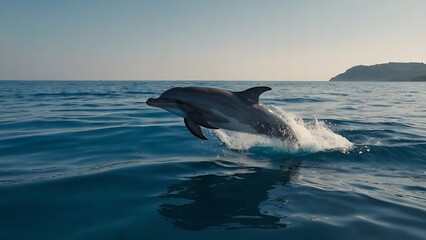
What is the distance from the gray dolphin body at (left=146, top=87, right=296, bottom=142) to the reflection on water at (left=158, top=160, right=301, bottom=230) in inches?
54.4

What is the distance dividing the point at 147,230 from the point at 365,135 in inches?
411

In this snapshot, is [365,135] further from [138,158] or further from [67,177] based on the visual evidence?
[67,177]

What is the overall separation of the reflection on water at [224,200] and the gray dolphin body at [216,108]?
4.53 feet

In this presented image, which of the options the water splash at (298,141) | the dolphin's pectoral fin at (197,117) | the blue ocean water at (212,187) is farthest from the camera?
the water splash at (298,141)

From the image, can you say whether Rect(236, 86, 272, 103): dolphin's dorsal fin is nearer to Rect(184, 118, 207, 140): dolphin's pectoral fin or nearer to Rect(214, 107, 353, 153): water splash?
Rect(214, 107, 353, 153): water splash

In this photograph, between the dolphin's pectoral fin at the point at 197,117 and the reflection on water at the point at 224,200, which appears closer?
the reflection on water at the point at 224,200

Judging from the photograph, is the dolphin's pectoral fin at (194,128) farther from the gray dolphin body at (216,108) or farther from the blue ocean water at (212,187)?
the blue ocean water at (212,187)

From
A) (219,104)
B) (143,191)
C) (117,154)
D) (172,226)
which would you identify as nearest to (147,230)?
(172,226)

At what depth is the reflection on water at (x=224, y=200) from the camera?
4.93 metres

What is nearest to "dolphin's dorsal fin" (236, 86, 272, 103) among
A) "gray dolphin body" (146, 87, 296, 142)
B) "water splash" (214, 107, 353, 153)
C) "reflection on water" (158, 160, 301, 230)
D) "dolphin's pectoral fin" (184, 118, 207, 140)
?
"gray dolphin body" (146, 87, 296, 142)

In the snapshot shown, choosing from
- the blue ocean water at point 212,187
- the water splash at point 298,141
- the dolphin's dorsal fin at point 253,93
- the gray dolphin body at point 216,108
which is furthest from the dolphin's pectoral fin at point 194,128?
the water splash at point 298,141

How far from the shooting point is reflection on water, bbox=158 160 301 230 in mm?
4926

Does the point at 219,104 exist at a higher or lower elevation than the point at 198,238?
higher

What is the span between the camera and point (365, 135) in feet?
42.7
